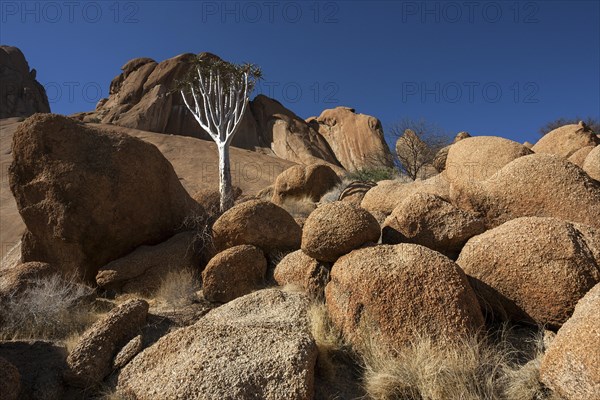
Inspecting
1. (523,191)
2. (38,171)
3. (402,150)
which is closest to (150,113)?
(402,150)

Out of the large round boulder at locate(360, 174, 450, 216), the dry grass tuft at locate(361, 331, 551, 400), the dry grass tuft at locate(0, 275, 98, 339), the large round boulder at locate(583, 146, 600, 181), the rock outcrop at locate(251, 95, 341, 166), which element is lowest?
the dry grass tuft at locate(0, 275, 98, 339)

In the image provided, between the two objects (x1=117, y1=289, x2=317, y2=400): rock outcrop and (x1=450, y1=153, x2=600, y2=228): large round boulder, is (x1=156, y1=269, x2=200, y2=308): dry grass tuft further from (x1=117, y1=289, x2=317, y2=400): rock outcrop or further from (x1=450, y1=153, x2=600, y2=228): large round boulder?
(x1=450, y1=153, x2=600, y2=228): large round boulder

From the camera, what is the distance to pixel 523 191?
198 inches

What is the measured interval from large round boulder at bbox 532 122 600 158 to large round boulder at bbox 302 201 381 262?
5617 mm

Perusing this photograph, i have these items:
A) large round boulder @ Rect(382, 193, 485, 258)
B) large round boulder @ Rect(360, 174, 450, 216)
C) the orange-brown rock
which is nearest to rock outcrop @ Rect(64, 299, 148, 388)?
large round boulder @ Rect(382, 193, 485, 258)

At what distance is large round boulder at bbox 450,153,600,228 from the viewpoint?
15.7ft

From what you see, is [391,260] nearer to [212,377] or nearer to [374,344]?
[374,344]

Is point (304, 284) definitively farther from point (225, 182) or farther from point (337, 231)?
point (225, 182)

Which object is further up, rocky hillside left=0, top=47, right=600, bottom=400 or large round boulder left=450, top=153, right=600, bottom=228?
large round boulder left=450, top=153, right=600, bottom=228

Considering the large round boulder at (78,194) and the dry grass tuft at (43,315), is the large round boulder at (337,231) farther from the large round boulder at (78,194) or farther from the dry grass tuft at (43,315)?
the large round boulder at (78,194)

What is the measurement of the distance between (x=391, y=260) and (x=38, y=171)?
20.6 ft

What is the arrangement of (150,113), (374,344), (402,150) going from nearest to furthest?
(374,344)
(402,150)
(150,113)

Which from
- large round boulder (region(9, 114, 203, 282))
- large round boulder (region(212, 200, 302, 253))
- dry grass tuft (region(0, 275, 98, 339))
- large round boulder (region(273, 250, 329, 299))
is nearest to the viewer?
large round boulder (region(273, 250, 329, 299))

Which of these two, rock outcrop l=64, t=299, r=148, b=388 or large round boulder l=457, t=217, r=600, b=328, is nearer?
large round boulder l=457, t=217, r=600, b=328
